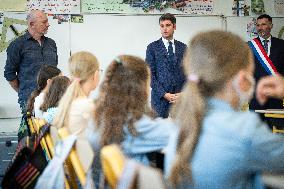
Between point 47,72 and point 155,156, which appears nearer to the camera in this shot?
point 155,156

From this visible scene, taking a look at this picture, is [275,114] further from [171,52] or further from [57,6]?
[57,6]

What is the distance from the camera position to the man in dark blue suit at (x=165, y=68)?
4211 mm

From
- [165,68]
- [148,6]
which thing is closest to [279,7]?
[148,6]

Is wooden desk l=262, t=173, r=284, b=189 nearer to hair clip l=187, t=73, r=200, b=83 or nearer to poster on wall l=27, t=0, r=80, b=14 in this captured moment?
hair clip l=187, t=73, r=200, b=83

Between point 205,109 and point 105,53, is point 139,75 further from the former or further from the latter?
point 105,53

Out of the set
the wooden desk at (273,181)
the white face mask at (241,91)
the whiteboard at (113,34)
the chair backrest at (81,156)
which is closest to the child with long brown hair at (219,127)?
the white face mask at (241,91)

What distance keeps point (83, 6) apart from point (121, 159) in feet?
18.9

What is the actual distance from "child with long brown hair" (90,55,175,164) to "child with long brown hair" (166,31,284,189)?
20.1 inches

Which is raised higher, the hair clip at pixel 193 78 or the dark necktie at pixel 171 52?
the dark necktie at pixel 171 52

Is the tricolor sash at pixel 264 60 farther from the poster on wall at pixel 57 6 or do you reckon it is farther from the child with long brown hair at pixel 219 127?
the child with long brown hair at pixel 219 127

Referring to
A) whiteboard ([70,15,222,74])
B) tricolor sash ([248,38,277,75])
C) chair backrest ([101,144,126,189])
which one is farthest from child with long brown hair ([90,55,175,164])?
whiteboard ([70,15,222,74])

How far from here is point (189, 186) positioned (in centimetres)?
112

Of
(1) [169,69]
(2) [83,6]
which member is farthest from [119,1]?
(1) [169,69]

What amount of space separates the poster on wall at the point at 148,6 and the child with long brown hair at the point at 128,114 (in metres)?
4.58
